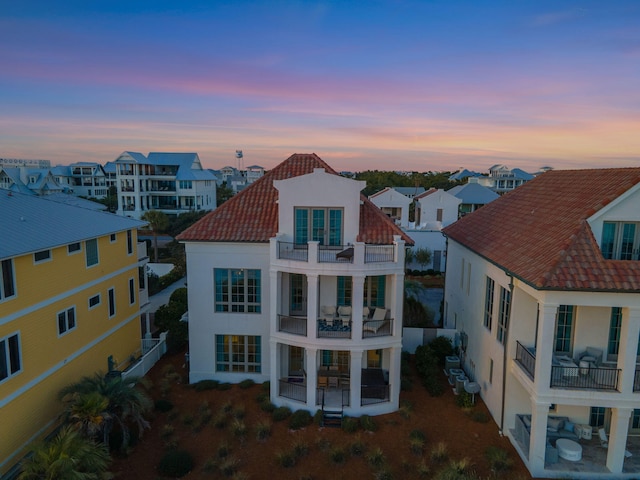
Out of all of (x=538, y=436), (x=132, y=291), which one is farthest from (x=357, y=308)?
(x=132, y=291)

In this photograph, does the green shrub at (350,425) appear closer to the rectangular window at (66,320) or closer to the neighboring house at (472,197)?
the rectangular window at (66,320)

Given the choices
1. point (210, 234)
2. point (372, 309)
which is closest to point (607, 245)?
point (372, 309)

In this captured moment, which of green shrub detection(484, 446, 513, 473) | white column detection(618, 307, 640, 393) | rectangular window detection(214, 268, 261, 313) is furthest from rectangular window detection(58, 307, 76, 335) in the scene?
white column detection(618, 307, 640, 393)

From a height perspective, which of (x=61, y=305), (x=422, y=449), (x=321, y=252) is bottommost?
(x=422, y=449)

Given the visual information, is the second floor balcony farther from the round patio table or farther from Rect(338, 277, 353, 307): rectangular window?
Rect(338, 277, 353, 307): rectangular window

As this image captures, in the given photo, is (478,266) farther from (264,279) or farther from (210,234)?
(210,234)
